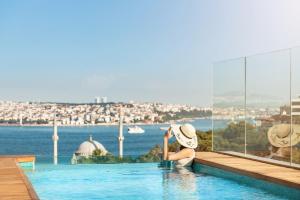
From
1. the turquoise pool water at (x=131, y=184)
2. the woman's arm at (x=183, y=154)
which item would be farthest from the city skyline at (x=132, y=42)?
the turquoise pool water at (x=131, y=184)

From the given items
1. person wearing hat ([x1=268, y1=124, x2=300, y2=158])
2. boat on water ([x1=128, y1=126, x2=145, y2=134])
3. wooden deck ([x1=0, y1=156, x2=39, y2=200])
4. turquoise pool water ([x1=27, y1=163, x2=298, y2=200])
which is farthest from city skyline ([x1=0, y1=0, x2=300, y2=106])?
boat on water ([x1=128, y1=126, x2=145, y2=134])

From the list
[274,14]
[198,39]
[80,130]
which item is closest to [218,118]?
[274,14]

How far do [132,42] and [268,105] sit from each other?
100 ft

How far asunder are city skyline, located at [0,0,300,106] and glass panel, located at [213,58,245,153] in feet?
27.5

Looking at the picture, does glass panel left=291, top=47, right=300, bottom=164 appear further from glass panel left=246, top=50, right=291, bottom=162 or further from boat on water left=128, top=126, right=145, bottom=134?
boat on water left=128, top=126, right=145, bottom=134

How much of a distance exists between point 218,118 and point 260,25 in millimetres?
13973

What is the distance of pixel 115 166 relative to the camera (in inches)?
451

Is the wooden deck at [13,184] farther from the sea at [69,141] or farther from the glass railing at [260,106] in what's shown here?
the sea at [69,141]

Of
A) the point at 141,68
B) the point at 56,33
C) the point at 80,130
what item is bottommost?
the point at 80,130

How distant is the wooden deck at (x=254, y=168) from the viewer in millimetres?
7414

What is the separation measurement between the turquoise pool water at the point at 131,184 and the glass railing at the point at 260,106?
41.5 inches

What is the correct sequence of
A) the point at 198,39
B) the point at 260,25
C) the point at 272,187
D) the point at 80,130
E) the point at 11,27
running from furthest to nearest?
the point at 80,130 → the point at 11,27 → the point at 198,39 → the point at 260,25 → the point at 272,187

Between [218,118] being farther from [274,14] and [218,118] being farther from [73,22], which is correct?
[73,22]

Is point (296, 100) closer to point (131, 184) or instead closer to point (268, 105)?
point (268, 105)
